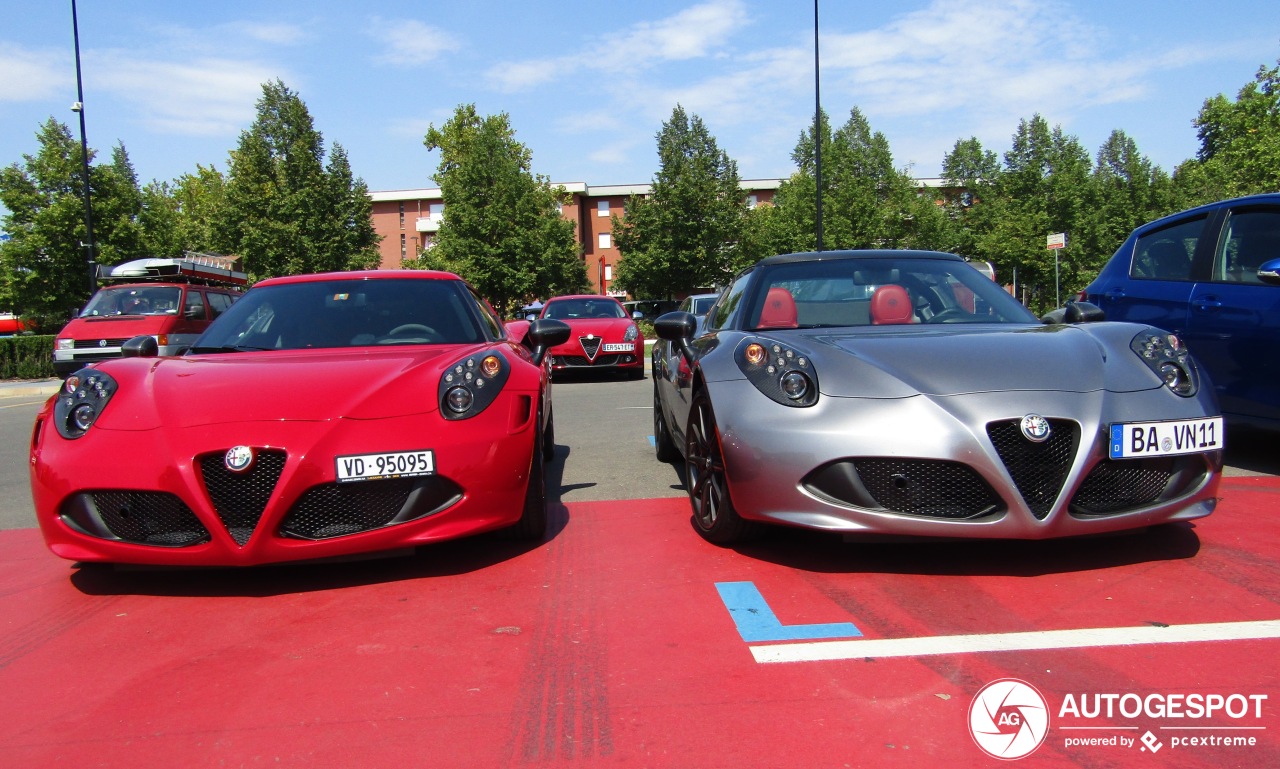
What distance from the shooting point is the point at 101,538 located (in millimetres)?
3293

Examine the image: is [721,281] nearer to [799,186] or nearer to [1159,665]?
[799,186]

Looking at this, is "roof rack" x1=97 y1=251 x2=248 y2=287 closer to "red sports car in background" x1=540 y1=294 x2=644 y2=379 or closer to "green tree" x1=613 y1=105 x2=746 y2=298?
"red sports car in background" x1=540 y1=294 x2=644 y2=379

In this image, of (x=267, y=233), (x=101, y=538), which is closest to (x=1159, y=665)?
(x=101, y=538)

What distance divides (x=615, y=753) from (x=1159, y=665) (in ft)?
5.03

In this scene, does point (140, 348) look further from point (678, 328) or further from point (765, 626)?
point (765, 626)

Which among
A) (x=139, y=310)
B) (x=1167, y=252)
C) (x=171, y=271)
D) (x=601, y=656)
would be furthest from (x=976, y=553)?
(x=171, y=271)

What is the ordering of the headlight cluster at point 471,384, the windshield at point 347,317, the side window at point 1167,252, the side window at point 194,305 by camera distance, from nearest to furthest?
the headlight cluster at point 471,384 < the windshield at point 347,317 < the side window at point 1167,252 < the side window at point 194,305

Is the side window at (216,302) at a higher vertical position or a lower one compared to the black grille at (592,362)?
higher

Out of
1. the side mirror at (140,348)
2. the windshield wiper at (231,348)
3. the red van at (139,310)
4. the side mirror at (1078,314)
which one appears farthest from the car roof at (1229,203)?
the red van at (139,310)

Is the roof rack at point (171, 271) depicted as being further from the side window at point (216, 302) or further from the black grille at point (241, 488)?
the black grille at point (241, 488)

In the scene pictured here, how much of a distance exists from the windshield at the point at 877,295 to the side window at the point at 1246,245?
6.57ft

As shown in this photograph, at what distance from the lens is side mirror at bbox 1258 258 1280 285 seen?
4.85 metres

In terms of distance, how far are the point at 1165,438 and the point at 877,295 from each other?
1.60m

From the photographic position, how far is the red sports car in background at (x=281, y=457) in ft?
10.5
